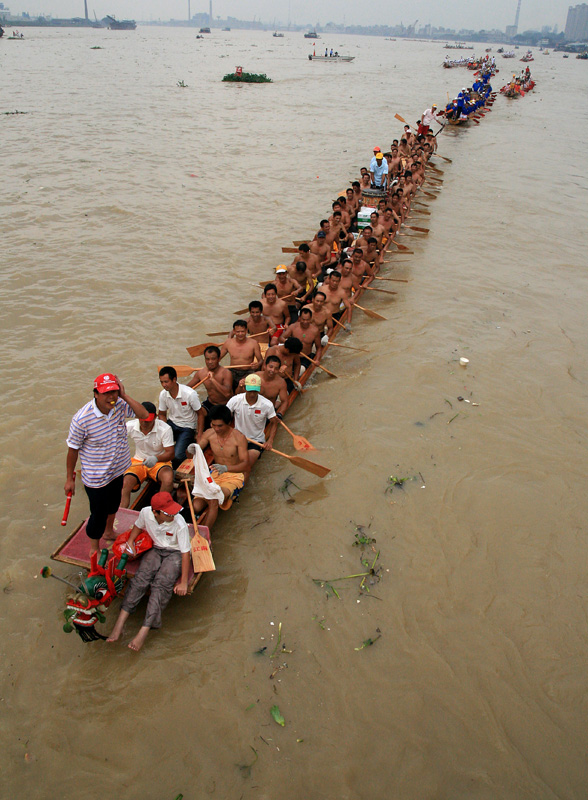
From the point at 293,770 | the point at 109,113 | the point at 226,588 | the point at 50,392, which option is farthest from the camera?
the point at 109,113

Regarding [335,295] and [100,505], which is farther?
[335,295]

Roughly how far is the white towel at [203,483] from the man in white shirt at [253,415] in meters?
0.76

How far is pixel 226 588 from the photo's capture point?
476 centimetres

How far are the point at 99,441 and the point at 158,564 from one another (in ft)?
3.80

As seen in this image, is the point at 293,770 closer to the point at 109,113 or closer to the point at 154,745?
the point at 154,745

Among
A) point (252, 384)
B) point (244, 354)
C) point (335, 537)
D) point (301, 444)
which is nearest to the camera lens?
point (335, 537)

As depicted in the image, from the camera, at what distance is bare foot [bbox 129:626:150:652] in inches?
160

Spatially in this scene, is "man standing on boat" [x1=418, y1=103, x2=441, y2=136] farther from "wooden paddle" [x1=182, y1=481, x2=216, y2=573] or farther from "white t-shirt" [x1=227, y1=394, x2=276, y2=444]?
"wooden paddle" [x1=182, y1=481, x2=216, y2=573]

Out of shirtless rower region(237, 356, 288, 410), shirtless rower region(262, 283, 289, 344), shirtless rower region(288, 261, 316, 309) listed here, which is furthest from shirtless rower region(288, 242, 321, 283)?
shirtless rower region(237, 356, 288, 410)

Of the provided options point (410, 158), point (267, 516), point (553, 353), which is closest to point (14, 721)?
point (267, 516)

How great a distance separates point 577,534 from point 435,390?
2839 millimetres

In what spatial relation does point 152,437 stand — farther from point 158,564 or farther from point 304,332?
point 304,332

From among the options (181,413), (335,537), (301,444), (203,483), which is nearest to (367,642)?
(335,537)

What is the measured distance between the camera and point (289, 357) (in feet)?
23.1
